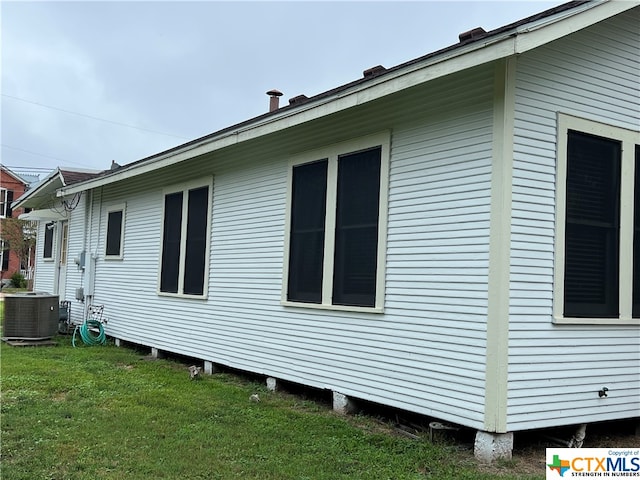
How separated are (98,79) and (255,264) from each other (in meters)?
36.6

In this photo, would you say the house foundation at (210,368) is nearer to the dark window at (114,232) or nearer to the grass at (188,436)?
the grass at (188,436)

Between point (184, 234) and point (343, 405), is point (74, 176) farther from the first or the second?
point (343, 405)

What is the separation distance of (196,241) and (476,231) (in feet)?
17.5

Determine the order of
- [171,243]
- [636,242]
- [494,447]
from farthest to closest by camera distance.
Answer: [171,243] < [636,242] < [494,447]

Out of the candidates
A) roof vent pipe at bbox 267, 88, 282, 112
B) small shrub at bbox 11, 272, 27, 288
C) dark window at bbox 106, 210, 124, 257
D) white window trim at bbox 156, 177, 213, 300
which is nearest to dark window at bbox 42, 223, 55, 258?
dark window at bbox 106, 210, 124, 257

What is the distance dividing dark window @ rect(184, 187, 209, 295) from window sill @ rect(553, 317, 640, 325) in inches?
212

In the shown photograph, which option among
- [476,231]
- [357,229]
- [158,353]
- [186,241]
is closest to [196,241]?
[186,241]

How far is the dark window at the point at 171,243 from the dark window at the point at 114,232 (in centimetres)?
199

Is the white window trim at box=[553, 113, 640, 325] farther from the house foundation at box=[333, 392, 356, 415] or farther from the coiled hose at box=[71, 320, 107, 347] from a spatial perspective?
the coiled hose at box=[71, 320, 107, 347]

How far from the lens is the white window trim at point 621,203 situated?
515cm

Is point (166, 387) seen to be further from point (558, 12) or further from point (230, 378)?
point (558, 12)

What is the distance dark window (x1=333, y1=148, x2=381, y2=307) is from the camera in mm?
6148

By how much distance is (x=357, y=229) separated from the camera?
6.36 meters

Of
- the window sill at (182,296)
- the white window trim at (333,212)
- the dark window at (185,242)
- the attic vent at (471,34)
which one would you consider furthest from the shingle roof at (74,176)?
the attic vent at (471,34)
